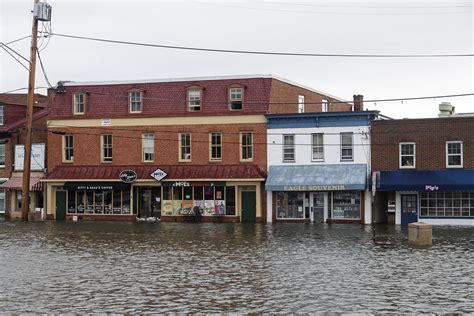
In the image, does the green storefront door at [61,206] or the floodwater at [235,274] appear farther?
the green storefront door at [61,206]

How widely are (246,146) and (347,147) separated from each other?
662 centimetres

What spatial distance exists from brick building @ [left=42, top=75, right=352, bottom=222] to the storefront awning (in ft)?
3.83

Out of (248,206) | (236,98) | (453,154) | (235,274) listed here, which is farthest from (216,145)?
(235,274)

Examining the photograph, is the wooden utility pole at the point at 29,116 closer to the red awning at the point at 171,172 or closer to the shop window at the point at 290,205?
the red awning at the point at 171,172

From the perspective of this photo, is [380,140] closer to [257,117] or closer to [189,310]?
[257,117]

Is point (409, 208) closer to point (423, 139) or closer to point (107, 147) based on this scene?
point (423, 139)

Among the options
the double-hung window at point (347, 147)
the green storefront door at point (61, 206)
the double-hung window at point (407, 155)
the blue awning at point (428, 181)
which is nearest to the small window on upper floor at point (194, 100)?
the double-hung window at point (347, 147)

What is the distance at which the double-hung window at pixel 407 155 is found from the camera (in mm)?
42334

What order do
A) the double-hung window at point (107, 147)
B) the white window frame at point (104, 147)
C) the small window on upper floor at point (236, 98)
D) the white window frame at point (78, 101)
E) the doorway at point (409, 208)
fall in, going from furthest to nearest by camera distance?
the white window frame at point (78, 101)
the double-hung window at point (107, 147)
the white window frame at point (104, 147)
the small window on upper floor at point (236, 98)
the doorway at point (409, 208)

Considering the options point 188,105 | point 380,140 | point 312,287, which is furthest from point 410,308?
point 188,105

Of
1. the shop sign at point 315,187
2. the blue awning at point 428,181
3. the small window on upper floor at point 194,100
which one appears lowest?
the shop sign at point 315,187

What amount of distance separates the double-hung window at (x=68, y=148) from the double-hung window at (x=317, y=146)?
1725cm

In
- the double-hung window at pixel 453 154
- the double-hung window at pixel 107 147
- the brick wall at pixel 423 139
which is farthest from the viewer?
the double-hung window at pixel 107 147

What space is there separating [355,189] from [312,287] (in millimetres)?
25501
